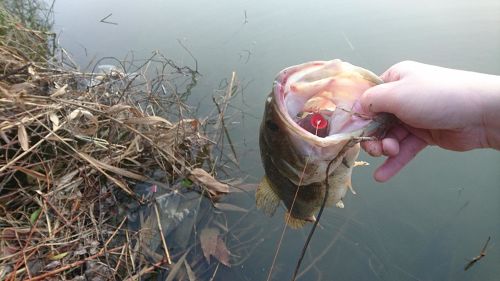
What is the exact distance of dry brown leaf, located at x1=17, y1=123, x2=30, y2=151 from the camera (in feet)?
8.88

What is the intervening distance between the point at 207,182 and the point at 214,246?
51cm

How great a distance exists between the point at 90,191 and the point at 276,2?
3.54 meters

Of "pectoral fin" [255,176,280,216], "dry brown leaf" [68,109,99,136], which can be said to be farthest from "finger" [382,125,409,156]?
"dry brown leaf" [68,109,99,136]

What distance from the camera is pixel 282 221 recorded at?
2.96 m

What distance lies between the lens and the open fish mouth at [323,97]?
1787mm

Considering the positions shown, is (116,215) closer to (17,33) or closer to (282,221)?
(282,221)

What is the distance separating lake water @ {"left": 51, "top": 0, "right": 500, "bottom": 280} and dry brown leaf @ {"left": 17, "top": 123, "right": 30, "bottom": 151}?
5.13 ft

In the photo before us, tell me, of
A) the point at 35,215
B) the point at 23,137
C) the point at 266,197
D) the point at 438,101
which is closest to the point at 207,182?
the point at 266,197

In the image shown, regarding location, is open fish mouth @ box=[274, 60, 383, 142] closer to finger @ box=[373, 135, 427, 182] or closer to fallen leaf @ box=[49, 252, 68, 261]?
finger @ box=[373, 135, 427, 182]

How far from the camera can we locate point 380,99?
1.79m

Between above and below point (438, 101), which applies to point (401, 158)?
below

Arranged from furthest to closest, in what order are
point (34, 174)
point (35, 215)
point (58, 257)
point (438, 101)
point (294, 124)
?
point (34, 174) < point (35, 215) < point (58, 257) < point (438, 101) < point (294, 124)

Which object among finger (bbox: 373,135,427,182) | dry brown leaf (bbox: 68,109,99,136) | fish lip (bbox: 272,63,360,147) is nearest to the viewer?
fish lip (bbox: 272,63,360,147)

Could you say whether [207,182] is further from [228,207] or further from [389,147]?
[389,147]
